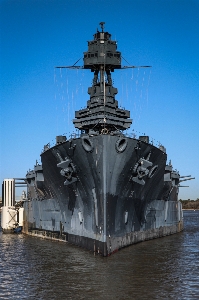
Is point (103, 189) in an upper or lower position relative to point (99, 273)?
upper

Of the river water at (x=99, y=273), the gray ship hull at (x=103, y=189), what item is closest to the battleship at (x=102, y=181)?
the gray ship hull at (x=103, y=189)

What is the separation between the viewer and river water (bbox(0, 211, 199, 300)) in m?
12.2

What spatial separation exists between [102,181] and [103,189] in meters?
0.38

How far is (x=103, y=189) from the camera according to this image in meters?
18.4

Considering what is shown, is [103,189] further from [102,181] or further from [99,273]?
[99,273]

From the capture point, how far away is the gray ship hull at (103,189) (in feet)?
60.6

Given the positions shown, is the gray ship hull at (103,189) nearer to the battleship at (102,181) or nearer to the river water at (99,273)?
the battleship at (102,181)

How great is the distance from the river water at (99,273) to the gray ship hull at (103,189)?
1.10m

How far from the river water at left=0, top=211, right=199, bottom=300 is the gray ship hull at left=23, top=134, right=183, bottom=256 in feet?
3.61

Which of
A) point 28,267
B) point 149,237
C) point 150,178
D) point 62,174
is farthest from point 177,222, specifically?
point 28,267

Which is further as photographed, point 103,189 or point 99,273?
point 103,189

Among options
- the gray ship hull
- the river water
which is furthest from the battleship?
the river water

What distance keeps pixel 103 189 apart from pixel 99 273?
4.61m

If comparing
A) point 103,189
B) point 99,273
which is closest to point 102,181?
point 103,189
